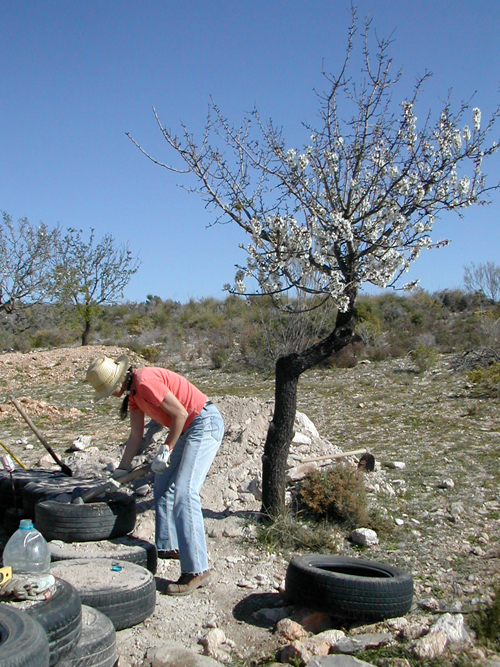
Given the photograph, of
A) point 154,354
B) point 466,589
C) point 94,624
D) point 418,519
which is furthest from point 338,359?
point 94,624

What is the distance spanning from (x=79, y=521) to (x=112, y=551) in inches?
15.2

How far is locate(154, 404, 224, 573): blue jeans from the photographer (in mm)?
4645

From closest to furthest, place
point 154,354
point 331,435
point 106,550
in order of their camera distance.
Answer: point 106,550 → point 331,435 → point 154,354

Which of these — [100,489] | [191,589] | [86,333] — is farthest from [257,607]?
[86,333]

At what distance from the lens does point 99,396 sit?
4.91 metres

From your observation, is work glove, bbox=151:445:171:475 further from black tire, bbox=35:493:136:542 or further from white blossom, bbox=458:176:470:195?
white blossom, bbox=458:176:470:195

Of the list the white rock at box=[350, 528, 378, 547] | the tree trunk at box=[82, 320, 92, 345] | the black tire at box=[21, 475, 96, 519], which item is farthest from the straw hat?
the tree trunk at box=[82, 320, 92, 345]

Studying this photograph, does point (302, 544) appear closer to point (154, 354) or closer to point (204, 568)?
point (204, 568)

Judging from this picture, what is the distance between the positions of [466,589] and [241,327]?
2331 cm

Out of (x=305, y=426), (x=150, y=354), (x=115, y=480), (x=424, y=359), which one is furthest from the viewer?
(x=150, y=354)

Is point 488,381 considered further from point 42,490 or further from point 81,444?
point 42,490

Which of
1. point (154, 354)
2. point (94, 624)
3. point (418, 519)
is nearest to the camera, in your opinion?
point (94, 624)

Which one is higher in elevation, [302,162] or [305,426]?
[302,162]

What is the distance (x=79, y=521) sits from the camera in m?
4.88
